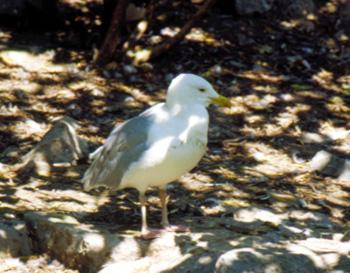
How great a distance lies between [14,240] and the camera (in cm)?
537

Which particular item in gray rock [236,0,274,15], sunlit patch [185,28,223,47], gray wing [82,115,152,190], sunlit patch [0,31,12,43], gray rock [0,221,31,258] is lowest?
gray rock [0,221,31,258]

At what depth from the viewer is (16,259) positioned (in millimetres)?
5332

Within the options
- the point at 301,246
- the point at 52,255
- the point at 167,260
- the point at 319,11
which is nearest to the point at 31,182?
the point at 52,255

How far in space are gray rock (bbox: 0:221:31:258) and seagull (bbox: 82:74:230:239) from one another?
2.16ft

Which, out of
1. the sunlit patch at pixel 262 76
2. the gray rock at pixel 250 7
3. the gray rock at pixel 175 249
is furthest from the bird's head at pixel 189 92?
the gray rock at pixel 250 7

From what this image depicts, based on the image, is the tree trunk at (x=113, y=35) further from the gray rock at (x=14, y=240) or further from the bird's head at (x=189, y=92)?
the gray rock at (x=14, y=240)

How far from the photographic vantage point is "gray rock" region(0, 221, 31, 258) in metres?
5.32

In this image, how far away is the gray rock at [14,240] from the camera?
5.32m

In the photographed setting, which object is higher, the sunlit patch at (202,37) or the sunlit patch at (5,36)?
the sunlit patch at (5,36)

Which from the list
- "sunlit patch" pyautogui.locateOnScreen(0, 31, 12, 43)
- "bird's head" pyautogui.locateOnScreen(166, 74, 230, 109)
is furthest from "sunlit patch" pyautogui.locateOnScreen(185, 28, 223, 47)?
"bird's head" pyautogui.locateOnScreen(166, 74, 230, 109)

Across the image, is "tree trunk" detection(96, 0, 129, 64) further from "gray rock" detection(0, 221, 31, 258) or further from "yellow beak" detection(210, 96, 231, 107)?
"gray rock" detection(0, 221, 31, 258)

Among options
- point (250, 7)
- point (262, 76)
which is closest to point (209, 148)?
point (262, 76)

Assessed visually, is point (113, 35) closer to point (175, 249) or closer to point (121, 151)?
point (121, 151)

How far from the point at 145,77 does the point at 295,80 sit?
1.81 metres
